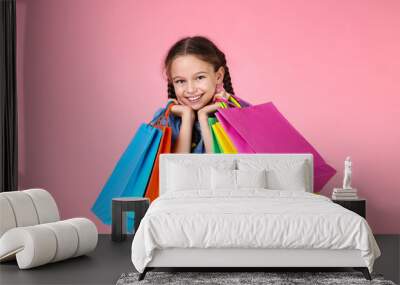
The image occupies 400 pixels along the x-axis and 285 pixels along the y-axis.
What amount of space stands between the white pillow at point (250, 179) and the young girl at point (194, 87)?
878mm

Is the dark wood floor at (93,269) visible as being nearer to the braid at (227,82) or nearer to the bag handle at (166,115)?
the bag handle at (166,115)

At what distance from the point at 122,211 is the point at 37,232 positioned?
54.3 inches

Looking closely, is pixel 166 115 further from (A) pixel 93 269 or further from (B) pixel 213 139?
(A) pixel 93 269

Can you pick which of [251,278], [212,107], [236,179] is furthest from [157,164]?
[251,278]

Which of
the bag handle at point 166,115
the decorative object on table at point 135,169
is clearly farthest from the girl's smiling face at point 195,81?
A: the decorative object on table at point 135,169

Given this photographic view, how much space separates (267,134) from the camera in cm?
654

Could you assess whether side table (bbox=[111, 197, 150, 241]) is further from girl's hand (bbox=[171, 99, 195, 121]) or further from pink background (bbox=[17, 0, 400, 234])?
girl's hand (bbox=[171, 99, 195, 121])

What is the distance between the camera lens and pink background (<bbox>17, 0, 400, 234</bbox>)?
6652 mm

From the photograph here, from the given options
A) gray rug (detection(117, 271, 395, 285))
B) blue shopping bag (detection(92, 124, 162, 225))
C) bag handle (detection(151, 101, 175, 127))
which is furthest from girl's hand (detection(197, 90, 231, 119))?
gray rug (detection(117, 271, 395, 285))

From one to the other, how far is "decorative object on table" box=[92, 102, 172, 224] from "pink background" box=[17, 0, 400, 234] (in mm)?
100

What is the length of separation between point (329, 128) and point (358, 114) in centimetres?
33

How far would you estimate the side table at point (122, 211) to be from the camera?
609 centimetres

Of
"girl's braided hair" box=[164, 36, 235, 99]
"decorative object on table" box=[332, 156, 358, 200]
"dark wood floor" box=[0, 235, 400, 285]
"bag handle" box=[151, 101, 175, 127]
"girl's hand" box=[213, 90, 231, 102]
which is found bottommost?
"dark wood floor" box=[0, 235, 400, 285]

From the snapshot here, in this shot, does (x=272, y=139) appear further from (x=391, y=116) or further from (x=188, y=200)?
(x=188, y=200)
